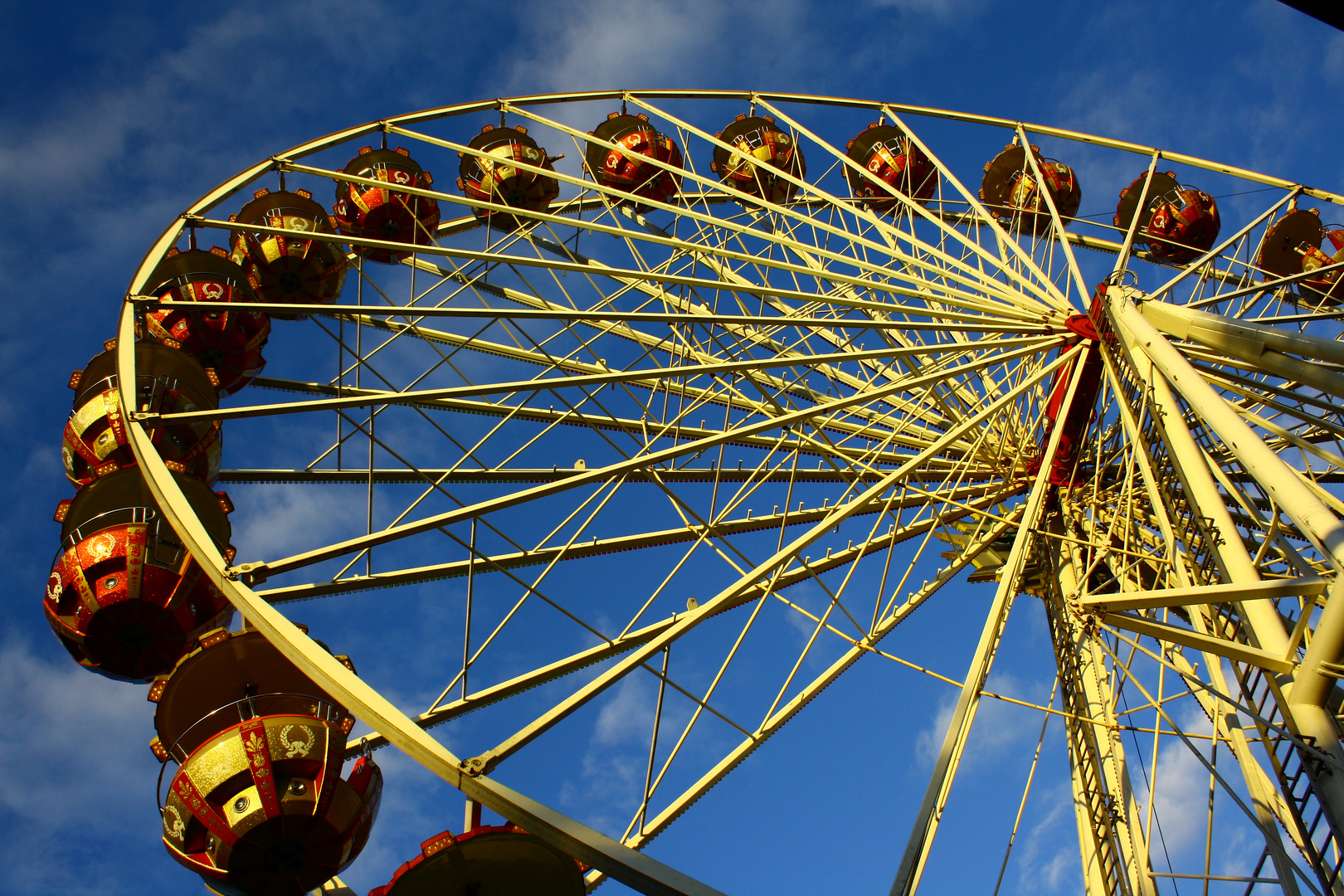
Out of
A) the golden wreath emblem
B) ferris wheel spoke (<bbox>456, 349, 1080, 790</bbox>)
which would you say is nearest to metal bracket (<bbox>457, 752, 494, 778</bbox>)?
ferris wheel spoke (<bbox>456, 349, 1080, 790</bbox>)

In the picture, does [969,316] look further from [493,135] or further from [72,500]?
[72,500]

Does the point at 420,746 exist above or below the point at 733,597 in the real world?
below

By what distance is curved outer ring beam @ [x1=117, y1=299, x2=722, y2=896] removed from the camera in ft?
21.9

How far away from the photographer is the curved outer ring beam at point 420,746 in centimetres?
666

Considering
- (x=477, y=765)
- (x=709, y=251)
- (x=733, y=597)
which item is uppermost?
(x=709, y=251)

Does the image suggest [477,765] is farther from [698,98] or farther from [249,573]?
[698,98]

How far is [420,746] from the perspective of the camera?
7.20 m

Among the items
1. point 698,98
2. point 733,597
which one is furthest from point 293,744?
point 698,98

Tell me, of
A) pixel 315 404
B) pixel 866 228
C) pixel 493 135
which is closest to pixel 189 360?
pixel 315 404

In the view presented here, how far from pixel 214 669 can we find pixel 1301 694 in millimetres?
8999

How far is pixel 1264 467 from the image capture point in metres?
7.20

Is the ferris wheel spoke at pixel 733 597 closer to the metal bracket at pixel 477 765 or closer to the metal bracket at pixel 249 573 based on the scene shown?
the metal bracket at pixel 477 765

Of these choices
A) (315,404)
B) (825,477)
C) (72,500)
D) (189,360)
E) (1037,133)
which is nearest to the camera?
(315,404)

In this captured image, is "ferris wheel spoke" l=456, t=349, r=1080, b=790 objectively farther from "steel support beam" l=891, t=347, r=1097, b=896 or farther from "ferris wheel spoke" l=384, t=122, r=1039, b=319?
"ferris wheel spoke" l=384, t=122, r=1039, b=319
